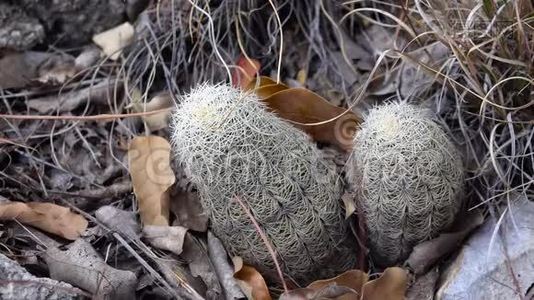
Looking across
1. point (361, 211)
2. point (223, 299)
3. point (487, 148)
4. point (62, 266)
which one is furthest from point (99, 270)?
point (487, 148)

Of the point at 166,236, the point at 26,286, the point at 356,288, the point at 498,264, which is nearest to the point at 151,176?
the point at 166,236

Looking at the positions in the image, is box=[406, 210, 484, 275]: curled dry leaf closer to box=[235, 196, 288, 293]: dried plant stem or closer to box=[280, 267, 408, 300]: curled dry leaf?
box=[280, 267, 408, 300]: curled dry leaf

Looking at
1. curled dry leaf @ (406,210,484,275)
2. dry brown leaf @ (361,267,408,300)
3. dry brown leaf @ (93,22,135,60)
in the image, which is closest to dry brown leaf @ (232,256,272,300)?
dry brown leaf @ (361,267,408,300)

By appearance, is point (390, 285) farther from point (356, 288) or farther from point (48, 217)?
point (48, 217)

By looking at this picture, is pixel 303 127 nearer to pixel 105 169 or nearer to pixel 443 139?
pixel 443 139

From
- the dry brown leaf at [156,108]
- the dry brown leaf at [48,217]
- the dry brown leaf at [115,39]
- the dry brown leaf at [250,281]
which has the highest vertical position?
the dry brown leaf at [115,39]

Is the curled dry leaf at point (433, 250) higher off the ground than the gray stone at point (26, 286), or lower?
lower

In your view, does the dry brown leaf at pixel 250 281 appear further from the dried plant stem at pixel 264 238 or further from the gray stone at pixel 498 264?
the gray stone at pixel 498 264

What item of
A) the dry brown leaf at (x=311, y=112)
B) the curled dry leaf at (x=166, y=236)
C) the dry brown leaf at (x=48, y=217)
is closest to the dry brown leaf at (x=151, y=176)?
the curled dry leaf at (x=166, y=236)
